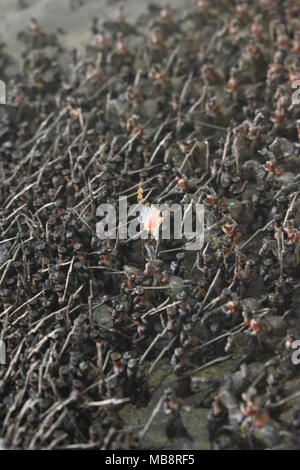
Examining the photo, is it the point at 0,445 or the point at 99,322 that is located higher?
the point at 99,322

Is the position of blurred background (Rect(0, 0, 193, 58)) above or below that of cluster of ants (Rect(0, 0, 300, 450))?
above

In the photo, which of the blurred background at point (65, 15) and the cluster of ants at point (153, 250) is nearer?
the cluster of ants at point (153, 250)

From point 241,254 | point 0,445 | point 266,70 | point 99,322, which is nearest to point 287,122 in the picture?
point 266,70

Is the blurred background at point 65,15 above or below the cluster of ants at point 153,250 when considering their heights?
above

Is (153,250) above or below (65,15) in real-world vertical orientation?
below

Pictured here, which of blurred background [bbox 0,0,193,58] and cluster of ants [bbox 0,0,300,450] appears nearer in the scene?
cluster of ants [bbox 0,0,300,450]

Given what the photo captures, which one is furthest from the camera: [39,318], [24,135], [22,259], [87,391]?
[24,135]

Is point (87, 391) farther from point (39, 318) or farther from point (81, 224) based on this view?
point (81, 224)

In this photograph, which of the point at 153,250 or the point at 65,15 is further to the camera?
the point at 65,15
